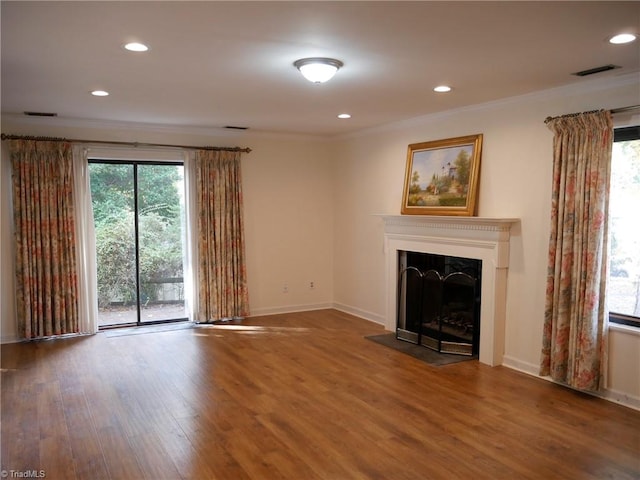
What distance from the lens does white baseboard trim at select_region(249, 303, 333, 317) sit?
713cm

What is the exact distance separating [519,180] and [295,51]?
102 inches

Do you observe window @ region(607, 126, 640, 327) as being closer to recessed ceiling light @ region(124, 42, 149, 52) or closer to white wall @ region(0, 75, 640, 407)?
white wall @ region(0, 75, 640, 407)

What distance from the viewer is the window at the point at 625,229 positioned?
3871 mm

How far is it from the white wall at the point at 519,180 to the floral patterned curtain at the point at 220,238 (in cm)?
184

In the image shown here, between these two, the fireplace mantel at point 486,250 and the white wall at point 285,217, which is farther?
the white wall at point 285,217

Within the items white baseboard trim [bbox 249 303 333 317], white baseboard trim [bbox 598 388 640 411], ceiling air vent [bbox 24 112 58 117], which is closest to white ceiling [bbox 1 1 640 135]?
ceiling air vent [bbox 24 112 58 117]

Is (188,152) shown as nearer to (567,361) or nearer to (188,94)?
(188,94)

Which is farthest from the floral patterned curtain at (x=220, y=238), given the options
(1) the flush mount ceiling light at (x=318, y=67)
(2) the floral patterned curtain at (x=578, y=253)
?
(2) the floral patterned curtain at (x=578, y=253)

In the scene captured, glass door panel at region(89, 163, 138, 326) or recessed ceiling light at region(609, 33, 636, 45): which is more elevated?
recessed ceiling light at region(609, 33, 636, 45)

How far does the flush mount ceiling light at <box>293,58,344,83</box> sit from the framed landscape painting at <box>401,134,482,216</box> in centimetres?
221

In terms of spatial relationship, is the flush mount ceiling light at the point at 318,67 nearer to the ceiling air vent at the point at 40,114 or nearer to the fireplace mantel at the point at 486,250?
the fireplace mantel at the point at 486,250

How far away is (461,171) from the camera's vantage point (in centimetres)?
526

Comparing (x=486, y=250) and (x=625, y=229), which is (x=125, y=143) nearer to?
(x=486, y=250)

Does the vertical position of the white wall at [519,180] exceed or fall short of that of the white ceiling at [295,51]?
it falls short
